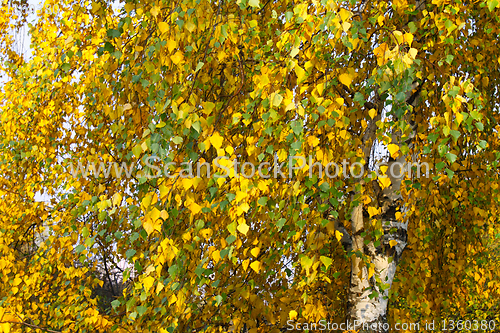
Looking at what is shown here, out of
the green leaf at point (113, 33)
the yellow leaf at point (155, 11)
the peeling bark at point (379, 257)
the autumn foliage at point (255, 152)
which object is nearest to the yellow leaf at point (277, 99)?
the autumn foliage at point (255, 152)

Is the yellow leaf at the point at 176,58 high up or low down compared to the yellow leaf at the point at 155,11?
down

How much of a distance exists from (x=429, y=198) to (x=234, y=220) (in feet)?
6.58

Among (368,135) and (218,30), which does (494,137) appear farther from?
(218,30)

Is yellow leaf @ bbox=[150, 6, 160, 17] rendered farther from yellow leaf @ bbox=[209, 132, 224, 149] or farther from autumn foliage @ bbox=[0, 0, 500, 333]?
yellow leaf @ bbox=[209, 132, 224, 149]

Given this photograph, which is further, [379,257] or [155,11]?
[379,257]

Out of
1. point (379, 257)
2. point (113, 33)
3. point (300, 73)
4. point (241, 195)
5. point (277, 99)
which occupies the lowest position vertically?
point (379, 257)

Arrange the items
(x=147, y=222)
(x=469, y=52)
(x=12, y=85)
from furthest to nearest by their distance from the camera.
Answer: (x=12, y=85) → (x=469, y=52) → (x=147, y=222)

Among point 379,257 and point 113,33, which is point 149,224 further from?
point 379,257

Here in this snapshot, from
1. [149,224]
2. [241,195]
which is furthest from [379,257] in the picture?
[149,224]

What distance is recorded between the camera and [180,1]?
6.03 feet

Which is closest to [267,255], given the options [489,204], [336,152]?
[336,152]

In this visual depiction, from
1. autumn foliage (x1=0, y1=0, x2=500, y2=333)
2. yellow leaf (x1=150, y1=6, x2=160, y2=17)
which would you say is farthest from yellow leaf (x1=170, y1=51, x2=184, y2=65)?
yellow leaf (x1=150, y1=6, x2=160, y2=17)

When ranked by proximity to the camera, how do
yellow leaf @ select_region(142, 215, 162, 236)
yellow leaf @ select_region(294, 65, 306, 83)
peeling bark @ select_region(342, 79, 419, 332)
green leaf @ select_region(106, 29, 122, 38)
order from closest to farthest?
1. yellow leaf @ select_region(142, 215, 162, 236)
2. yellow leaf @ select_region(294, 65, 306, 83)
3. green leaf @ select_region(106, 29, 122, 38)
4. peeling bark @ select_region(342, 79, 419, 332)

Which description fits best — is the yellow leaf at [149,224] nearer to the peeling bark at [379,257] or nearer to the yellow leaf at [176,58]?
the yellow leaf at [176,58]
